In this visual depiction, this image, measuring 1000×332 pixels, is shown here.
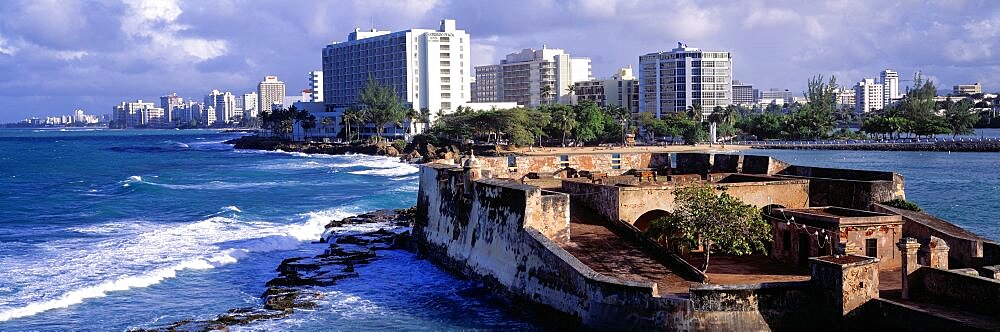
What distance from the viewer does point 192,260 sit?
32.2 m

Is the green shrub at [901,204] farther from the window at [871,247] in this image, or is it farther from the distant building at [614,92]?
the distant building at [614,92]

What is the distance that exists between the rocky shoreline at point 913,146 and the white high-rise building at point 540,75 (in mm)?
67944

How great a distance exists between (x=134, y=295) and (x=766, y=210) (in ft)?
59.6

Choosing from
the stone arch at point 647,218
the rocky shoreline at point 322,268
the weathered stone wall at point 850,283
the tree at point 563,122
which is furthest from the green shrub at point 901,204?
the tree at point 563,122

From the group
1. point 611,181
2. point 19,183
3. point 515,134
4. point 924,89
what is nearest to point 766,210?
point 611,181

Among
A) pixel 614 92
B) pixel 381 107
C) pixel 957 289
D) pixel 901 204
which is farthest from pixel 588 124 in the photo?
pixel 957 289

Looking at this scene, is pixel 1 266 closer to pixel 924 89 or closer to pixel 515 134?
pixel 515 134

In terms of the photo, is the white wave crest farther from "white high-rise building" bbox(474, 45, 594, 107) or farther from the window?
"white high-rise building" bbox(474, 45, 594, 107)

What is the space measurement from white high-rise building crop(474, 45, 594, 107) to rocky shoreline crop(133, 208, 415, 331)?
13940 cm

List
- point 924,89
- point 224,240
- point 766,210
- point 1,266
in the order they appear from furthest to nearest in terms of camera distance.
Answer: point 924,89, point 224,240, point 1,266, point 766,210

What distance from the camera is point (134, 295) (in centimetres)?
2733

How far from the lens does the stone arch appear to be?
25.1 meters

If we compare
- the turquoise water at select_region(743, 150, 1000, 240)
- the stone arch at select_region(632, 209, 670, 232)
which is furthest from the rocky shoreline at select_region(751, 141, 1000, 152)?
the stone arch at select_region(632, 209, 670, 232)

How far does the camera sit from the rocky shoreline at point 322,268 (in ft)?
76.9
